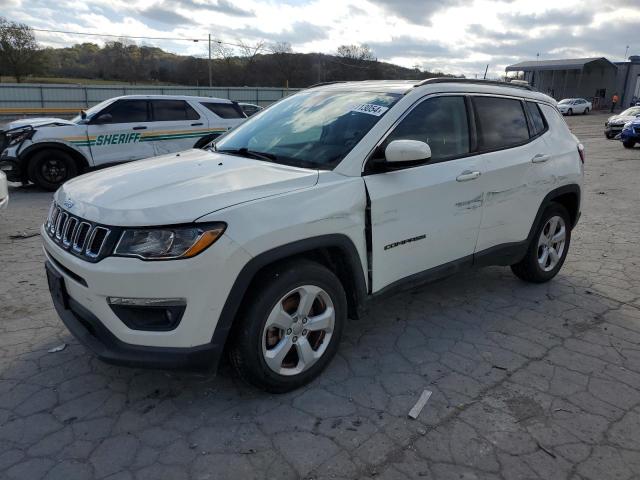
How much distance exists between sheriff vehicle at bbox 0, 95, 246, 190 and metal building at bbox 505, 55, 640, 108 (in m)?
57.4

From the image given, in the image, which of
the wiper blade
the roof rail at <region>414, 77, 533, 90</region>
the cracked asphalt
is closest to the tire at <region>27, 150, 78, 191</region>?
the cracked asphalt

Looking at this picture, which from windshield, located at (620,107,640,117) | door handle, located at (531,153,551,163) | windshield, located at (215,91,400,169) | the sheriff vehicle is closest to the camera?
windshield, located at (215,91,400,169)

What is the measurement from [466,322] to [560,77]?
71077mm

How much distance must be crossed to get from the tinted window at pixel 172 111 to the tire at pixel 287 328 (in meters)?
7.97

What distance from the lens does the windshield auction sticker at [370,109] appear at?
11.0ft

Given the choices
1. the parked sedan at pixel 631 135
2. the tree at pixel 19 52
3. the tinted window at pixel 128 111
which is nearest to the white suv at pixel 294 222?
the tinted window at pixel 128 111

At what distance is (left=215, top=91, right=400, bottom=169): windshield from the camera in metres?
3.26

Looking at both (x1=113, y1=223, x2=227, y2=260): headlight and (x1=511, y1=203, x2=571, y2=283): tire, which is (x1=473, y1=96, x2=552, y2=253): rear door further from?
(x1=113, y1=223, x2=227, y2=260): headlight

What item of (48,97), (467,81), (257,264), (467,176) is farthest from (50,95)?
(257,264)

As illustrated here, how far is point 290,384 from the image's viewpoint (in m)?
2.97

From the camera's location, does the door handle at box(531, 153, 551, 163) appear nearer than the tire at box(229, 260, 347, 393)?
No

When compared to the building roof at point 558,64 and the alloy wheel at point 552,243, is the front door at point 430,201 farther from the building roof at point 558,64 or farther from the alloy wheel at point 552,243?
the building roof at point 558,64

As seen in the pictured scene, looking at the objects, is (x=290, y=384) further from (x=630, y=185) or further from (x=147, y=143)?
(x=630, y=185)

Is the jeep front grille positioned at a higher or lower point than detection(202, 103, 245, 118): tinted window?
lower
